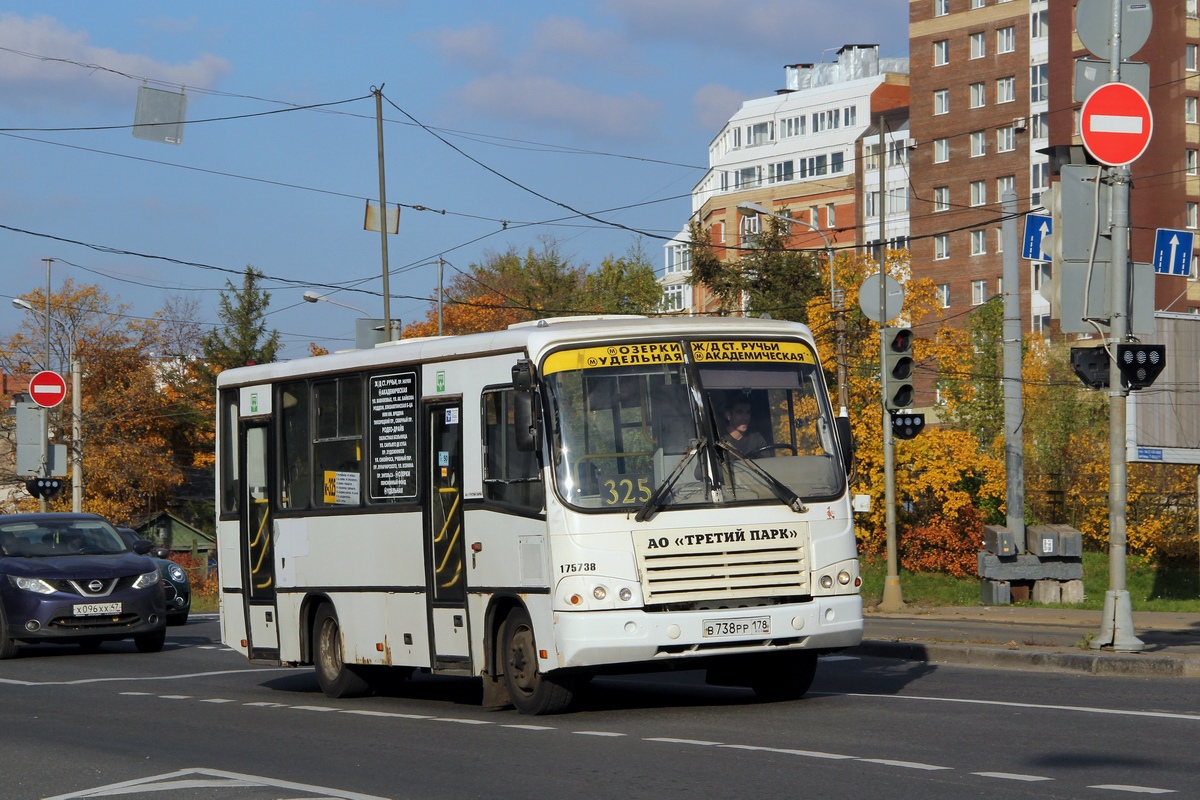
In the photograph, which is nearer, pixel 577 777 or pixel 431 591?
pixel 577 777

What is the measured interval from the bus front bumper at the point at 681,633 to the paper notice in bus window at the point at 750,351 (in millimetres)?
1935

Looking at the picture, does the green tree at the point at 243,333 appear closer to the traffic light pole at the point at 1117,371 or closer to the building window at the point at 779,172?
the building window at the point at 779,172

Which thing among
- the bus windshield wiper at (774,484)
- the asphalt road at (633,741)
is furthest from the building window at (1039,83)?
the bus windshield wiper at (774,484)

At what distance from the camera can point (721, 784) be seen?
29.9 ft

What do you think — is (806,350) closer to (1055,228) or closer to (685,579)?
(685,579)

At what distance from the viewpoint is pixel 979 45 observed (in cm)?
8325

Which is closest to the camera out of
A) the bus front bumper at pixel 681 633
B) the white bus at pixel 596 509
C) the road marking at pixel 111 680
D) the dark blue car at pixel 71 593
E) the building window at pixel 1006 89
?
the bus front bumper at pixel 681 633

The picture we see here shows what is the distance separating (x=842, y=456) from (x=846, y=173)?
9057 cm

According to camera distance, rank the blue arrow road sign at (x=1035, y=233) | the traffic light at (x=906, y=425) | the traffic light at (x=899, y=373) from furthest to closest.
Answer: the blue arrow road sign at (x=1035, y=233), the traffic light at (x=906, y=425), the traffic light at (x=899, y=373)

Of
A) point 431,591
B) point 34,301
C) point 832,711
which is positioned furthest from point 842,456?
point 34,301

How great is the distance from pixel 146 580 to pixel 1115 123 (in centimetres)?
1277

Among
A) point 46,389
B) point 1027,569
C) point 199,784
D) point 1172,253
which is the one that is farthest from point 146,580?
point 46,389

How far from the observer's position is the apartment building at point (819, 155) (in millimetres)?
94812

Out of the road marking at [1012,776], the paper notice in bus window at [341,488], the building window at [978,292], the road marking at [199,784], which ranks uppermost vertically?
the building window at [978,292]
